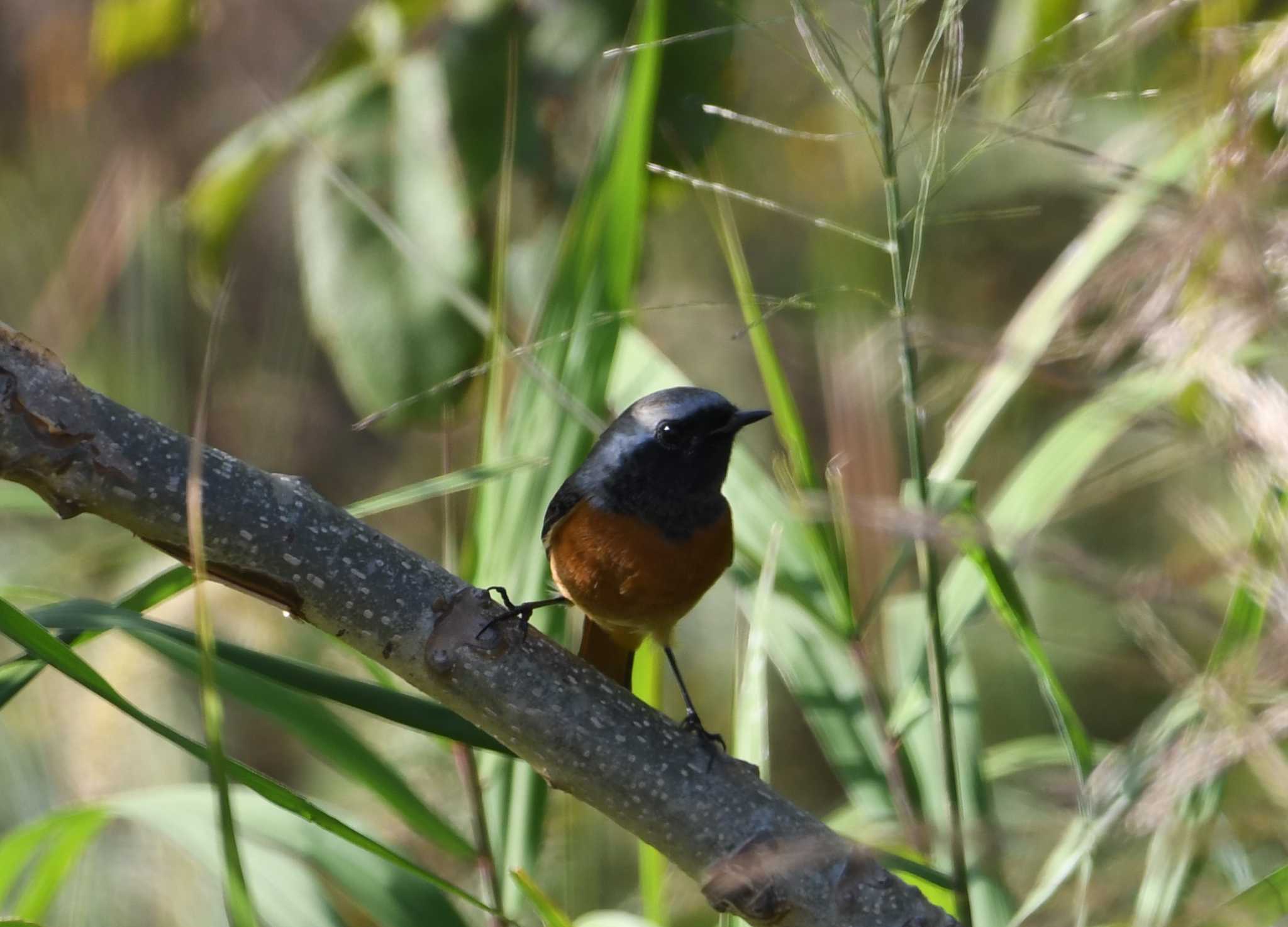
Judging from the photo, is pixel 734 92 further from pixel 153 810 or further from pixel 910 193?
pixel 153 810

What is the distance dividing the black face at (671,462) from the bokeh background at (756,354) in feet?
0.26

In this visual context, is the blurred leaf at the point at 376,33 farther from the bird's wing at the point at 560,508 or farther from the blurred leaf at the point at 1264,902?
the blurred leaf at the point at 1264,902

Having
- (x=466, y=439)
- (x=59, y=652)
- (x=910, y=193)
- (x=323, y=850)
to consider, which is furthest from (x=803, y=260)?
(x=59, y=652)

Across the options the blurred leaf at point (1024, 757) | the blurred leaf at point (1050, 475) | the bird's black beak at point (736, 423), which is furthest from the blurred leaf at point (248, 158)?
the blurred leaf at point (1024, 757)

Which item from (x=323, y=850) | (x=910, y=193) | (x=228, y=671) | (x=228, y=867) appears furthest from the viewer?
(x=910, y=193)

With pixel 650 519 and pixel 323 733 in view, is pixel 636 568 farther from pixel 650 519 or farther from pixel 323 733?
pixel 323 733

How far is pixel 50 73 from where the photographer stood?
133 inches

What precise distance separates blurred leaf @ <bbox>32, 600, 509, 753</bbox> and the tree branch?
1.1 inches

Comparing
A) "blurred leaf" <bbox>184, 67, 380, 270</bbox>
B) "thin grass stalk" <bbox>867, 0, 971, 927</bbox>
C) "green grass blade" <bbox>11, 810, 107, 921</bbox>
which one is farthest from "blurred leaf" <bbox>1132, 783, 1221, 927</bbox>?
"blurred leaf" <bbox>184, 67, 380, 270</bbox>

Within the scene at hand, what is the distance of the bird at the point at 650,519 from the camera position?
2.25 metres

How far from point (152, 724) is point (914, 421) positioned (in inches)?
34.2

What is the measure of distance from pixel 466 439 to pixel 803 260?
109 cm

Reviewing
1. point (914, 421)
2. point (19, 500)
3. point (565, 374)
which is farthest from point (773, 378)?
point (19, 500)

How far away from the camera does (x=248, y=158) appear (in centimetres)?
219
